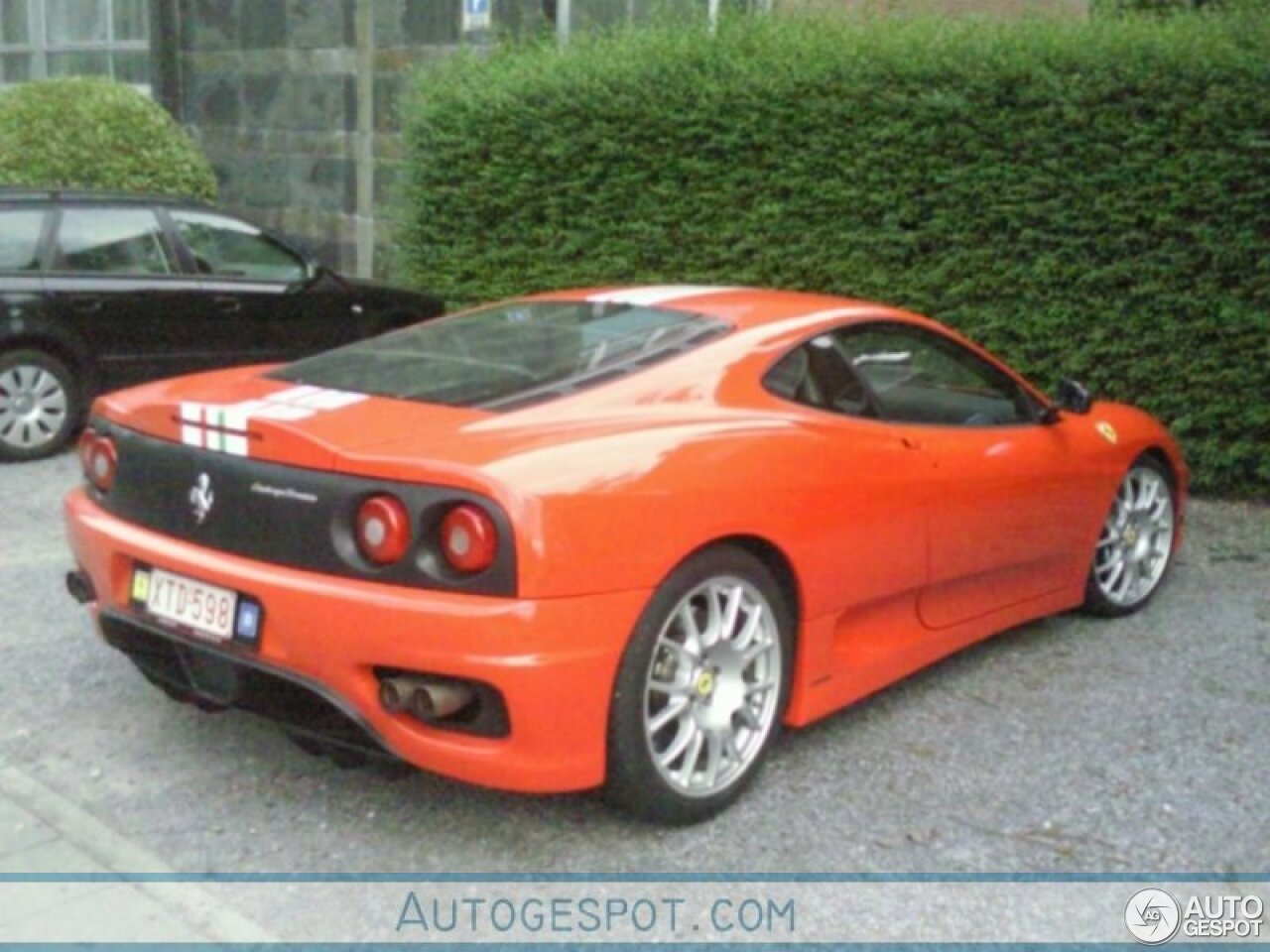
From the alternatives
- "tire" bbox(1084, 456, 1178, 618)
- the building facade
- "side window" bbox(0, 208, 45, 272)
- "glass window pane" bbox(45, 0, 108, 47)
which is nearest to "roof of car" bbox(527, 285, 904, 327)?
"tire" bbox(1084, 456, 1178, 618)

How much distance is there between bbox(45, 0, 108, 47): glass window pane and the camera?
60.3ft

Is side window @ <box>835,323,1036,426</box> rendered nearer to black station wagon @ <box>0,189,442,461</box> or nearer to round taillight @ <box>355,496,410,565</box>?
round taillight @ <box>355,496,410,565</box>

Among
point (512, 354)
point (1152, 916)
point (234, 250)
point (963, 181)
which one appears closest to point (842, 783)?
point (1152, 916)

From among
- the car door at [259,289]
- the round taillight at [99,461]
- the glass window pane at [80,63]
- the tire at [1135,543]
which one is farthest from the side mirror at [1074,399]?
the glass window pane at [80,63]

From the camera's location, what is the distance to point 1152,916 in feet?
12.8

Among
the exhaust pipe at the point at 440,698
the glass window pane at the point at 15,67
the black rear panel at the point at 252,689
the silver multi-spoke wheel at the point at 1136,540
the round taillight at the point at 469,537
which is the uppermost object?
the glass window pane at the point at 15,67

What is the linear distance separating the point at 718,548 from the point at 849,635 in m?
0.73

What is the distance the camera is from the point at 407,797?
4480 millimetres

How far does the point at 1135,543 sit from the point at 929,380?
1318 mm

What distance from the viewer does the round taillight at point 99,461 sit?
183 inches

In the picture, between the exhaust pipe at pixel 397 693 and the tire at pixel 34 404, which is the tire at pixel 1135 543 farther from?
the tire at pixel 34 404

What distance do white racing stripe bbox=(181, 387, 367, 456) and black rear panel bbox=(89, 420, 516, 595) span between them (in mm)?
31

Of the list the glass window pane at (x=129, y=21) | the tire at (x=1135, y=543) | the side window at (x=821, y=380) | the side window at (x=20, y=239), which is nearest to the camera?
the side window at (x=821, y=380)

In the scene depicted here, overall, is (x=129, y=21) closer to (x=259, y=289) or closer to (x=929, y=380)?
(x=259, y=289)
